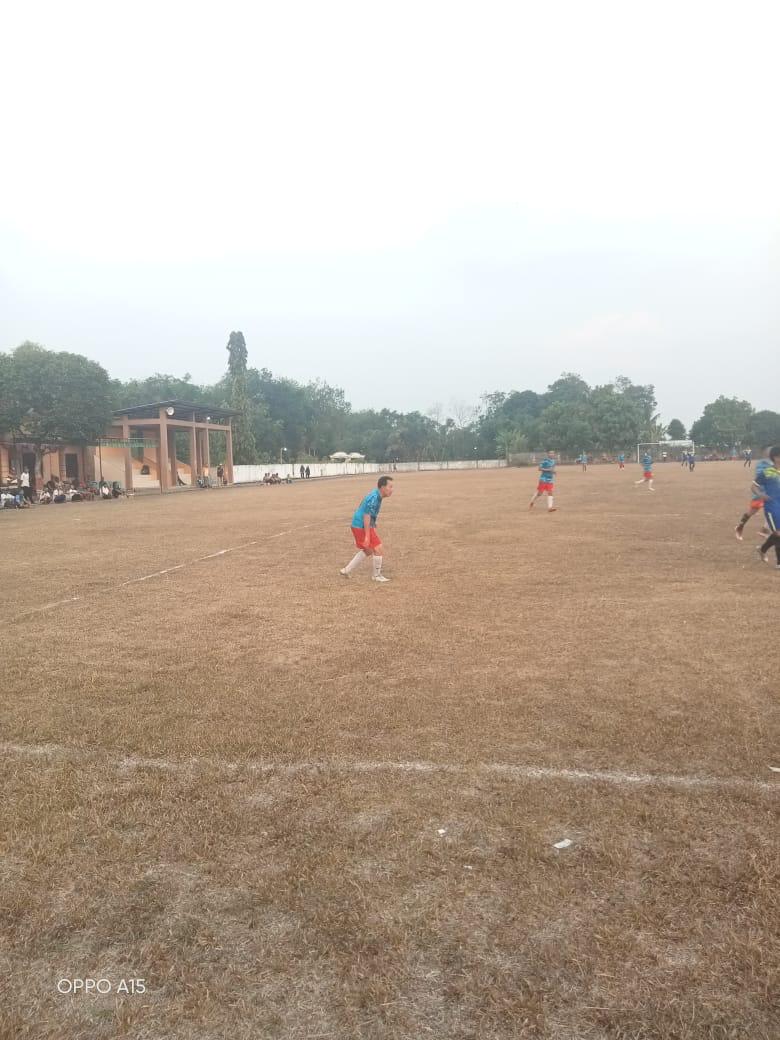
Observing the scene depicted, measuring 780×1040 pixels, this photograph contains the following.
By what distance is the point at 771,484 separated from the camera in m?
9.57

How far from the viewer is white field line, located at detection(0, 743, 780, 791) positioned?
3.37 metres

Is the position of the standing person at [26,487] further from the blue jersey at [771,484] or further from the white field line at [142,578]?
the blue jersey at [771,484]

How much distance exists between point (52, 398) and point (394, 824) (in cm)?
3746

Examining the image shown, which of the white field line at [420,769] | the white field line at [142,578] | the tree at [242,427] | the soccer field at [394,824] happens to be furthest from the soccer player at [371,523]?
the tree at [242,427]

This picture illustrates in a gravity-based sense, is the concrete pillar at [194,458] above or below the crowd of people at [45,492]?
above

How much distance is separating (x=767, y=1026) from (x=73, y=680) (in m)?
4.92

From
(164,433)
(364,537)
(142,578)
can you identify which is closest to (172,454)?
(164,433)

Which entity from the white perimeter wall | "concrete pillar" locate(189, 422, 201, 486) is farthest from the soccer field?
the white perimeter wall

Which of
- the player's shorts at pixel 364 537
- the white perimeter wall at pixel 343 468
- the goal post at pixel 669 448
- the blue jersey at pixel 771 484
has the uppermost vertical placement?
the goal post at pixel 669 448

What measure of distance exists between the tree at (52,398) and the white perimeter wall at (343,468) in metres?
23.3

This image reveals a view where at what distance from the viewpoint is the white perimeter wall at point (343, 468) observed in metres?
62.3

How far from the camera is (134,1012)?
205 centimetres

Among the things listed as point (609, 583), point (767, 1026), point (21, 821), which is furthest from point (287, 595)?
point (767, 1026)

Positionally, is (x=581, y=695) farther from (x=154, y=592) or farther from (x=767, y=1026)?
(x=154, y=592)
